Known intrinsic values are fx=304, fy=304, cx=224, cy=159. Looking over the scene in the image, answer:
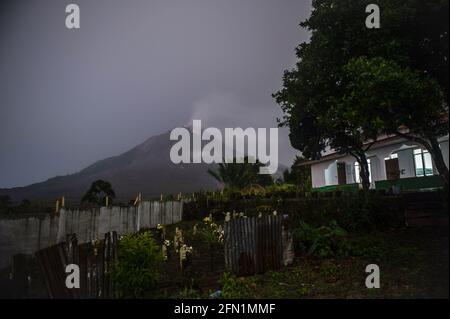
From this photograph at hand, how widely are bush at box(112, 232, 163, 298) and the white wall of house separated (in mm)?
16575

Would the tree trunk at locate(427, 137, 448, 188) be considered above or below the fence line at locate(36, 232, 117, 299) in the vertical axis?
above

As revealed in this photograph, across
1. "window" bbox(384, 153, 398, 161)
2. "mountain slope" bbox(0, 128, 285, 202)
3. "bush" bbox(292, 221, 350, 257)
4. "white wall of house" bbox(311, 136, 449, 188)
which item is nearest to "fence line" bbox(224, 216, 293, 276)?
"bush" bbox(292, 221, 350, 257)

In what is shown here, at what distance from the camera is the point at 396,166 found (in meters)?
20.2

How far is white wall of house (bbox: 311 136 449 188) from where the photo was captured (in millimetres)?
19141

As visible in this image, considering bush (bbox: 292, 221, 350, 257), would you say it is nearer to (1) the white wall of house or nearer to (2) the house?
(2) the house

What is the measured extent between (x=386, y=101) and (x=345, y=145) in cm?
744

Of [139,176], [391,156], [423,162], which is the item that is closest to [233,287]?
[423,162]

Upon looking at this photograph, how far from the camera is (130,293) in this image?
6477 millimetres

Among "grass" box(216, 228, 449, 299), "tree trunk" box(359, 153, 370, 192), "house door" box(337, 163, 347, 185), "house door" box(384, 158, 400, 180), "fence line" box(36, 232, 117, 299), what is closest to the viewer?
"fence line" box(36, 232, 117, 299)

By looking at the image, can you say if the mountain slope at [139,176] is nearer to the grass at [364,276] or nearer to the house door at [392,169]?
the house door at [392,169]

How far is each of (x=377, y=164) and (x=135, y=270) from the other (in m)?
20.5

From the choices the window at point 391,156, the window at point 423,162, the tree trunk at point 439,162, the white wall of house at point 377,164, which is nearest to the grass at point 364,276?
the tree trunk at point 439,162
